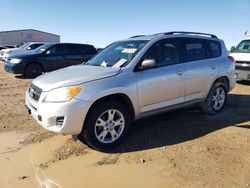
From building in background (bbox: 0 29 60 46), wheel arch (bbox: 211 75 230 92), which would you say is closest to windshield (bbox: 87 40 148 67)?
wheel arch (bbox: 211 75 230 92)

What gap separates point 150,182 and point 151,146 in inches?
46.2

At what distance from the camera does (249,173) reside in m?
4.09

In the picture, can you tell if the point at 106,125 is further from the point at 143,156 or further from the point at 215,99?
the point at 215,99

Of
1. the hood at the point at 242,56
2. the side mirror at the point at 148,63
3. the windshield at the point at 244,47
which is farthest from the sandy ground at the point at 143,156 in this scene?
the windshield at the point at 244,47

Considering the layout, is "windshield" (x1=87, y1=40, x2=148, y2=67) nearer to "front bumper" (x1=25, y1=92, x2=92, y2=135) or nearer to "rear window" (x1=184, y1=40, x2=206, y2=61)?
"rear window" (x1=184, y1=40, x2=206, y2=61)

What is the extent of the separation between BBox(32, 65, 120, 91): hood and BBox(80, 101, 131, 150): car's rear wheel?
44cm

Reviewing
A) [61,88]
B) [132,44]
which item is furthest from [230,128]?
[61,88]

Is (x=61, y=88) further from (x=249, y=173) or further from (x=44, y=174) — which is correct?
(x=249, y=173)

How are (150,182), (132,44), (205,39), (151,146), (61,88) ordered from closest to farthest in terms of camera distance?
(150,182)
(61,88)
(151,146)
(132,44)
(205,39)

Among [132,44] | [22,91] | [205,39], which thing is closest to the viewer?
[132,44]

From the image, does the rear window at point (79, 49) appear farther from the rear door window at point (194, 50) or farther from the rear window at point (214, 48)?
the rear door window at point (194, 50)

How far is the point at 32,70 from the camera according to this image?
46.2ft

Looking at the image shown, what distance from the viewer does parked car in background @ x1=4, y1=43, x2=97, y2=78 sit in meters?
13.8

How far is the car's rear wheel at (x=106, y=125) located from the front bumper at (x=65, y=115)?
15cm
